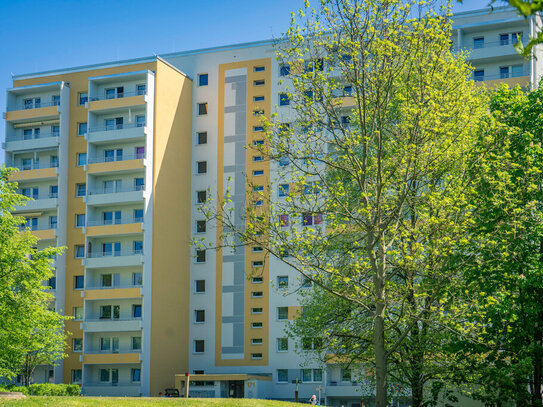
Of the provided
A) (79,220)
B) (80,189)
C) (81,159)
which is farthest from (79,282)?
(81,159)

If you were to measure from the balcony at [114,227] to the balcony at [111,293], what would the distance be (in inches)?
183

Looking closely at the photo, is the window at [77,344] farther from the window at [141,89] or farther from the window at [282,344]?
the window at [141,89]

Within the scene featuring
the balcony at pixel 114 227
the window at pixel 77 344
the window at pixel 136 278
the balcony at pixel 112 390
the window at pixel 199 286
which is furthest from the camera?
the window at pixel 199 286

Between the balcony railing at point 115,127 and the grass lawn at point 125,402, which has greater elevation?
the balcony railing at point 115,127

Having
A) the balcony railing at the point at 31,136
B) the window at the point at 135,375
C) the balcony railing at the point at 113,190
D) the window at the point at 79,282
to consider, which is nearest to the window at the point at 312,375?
the window at the point at 135,375

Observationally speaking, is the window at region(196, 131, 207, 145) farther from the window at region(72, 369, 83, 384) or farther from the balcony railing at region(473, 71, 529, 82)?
the balcony railing at region(473, 71, 529, 82)

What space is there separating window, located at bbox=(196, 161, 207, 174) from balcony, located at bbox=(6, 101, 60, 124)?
44.0 feet

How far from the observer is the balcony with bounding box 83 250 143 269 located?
63.1 metres

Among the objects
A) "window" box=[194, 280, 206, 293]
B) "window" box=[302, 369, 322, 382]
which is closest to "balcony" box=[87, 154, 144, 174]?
"window" box=[194, 280, 206, 293]

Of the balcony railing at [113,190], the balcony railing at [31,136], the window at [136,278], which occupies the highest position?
the balcony railing at [31,136]

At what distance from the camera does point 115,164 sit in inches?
2576

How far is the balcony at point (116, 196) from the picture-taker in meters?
64.3

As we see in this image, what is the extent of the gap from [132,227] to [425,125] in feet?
155

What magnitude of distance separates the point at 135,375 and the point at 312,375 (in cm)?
1453
